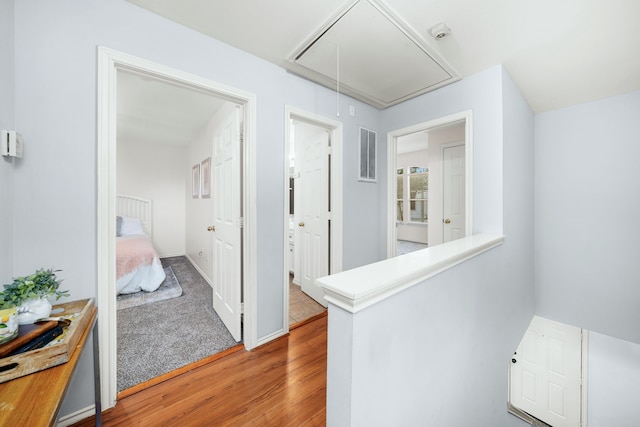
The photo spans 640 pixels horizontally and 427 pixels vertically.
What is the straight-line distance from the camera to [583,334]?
2.55 meters

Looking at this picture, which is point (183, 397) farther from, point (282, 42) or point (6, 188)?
point (282, 42)

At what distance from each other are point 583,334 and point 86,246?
14.7 feet

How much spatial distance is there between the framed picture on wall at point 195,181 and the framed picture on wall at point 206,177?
252 millimetres

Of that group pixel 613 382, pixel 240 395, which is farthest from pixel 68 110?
pixel 613 382

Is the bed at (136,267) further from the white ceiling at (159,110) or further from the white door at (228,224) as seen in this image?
the white ceiling at (159,110)

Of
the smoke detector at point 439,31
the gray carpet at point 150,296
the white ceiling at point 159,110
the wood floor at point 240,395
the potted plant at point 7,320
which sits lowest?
the wood floor at point 240,395

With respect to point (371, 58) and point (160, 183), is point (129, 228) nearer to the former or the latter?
point (160, 183)

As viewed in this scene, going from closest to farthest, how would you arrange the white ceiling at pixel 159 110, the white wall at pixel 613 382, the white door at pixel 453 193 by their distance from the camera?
the white wall at pixel 613 382, the white ceiling at pixel 159 110, the white door at pixel 453 193

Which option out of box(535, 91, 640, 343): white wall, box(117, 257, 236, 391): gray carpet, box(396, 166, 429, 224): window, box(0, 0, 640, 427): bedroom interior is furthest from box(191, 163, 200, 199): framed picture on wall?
box(396, 166, 429, 224): window

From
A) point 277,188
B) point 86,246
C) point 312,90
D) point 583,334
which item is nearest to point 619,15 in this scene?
point 312,90

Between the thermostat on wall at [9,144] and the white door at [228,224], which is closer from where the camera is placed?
the thermostat on wall at [9,144]

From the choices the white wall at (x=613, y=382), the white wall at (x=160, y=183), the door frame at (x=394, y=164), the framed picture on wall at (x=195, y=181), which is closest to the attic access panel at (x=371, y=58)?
the door frame at (x=394, y=164)

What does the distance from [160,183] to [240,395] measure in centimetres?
484

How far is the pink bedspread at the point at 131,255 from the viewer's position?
2.93 metres
